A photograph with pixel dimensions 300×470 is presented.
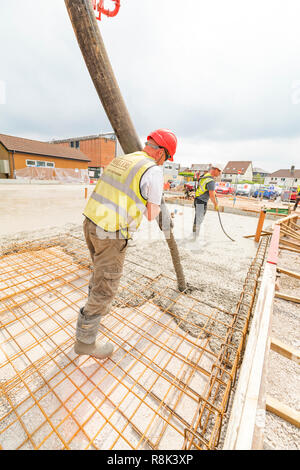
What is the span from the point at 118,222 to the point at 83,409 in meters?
1.41

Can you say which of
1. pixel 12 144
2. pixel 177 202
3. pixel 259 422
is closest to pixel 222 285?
pixel 259 422

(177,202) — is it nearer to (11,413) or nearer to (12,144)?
(11,413)

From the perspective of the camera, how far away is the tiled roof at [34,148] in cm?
2150

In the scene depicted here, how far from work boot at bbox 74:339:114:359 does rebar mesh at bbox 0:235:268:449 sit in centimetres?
9

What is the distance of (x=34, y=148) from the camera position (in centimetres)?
2345

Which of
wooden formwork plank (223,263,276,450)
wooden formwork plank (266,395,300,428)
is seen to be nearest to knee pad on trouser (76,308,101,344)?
wooden formwork plank (223,263,276,450)

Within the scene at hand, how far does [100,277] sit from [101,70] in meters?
1.63

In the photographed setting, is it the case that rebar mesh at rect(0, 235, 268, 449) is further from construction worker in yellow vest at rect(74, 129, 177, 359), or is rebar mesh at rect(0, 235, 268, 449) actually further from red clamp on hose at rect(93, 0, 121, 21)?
red clamp on hose at rect(93, 0, 121, 21)

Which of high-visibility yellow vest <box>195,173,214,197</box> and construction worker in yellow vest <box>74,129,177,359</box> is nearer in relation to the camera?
construction worker in yellow vest <box>74,129,177,359</box>

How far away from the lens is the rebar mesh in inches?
51.8

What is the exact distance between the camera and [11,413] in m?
1.40

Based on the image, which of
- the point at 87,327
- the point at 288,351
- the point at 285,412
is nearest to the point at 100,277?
the point at 87,327

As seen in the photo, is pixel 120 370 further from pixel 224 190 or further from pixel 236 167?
pixel 236 167
